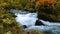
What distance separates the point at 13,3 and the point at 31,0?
1940 mm

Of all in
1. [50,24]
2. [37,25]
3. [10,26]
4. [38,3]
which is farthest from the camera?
[38,3]

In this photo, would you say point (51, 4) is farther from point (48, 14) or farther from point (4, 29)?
point (4, 29)

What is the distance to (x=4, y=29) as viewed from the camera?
36.2 feet

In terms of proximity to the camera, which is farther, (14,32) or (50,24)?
(50,24)

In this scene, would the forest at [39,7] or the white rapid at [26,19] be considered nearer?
the white rapid at [26,19]

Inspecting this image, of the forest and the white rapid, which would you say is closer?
the white rapid

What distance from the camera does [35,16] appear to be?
18.4 metres

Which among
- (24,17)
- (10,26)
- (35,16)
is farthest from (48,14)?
(10,26)

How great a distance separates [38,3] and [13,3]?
Result: 276 cm

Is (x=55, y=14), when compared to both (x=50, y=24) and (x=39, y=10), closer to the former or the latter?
(x=39, y=10)

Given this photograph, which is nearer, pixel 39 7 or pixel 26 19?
pixel 26 19

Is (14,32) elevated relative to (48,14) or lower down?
elevated

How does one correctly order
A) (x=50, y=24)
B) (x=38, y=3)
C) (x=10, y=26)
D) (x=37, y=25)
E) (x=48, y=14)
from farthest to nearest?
(x=38, y=3) → (x=48, y=14) → (x=50, y=24) → (x=37, y=25) → (x=10, y=26)

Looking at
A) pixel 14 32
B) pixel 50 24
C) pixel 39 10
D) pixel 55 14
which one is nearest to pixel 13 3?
pixel 39 10
